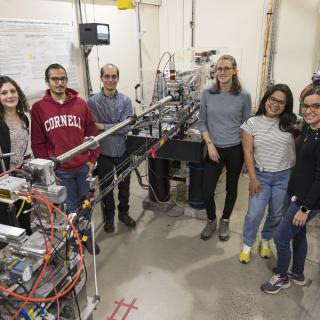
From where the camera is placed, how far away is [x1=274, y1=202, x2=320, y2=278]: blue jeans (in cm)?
185

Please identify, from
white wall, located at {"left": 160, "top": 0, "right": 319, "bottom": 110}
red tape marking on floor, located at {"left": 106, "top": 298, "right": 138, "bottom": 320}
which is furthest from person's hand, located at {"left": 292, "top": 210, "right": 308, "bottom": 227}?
white wall, located at {"left": 160, "top": 0, "right": 319, "bottom": 110}

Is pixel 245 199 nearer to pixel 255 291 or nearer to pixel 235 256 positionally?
pixel 235 256

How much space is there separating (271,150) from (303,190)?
378 millimetres

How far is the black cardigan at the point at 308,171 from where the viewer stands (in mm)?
1654

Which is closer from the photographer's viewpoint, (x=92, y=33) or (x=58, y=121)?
(x=58, y=121)

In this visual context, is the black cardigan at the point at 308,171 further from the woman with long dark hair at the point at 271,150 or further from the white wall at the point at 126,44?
the white wall at the point at 126,44

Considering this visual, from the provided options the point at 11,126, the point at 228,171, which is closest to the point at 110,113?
the point at 11,126

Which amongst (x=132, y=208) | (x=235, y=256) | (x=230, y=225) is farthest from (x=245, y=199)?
(x=132, y=208)

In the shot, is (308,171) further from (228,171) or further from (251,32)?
(251,32)

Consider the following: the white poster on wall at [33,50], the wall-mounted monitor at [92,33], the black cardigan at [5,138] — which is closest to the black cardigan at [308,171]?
the black cardigan at [5,138]

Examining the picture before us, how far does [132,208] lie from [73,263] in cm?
202

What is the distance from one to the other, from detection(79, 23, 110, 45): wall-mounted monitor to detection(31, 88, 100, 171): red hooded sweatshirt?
1.09m

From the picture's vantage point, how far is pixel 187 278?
227cm

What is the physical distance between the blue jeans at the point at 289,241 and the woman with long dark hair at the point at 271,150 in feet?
0.87
